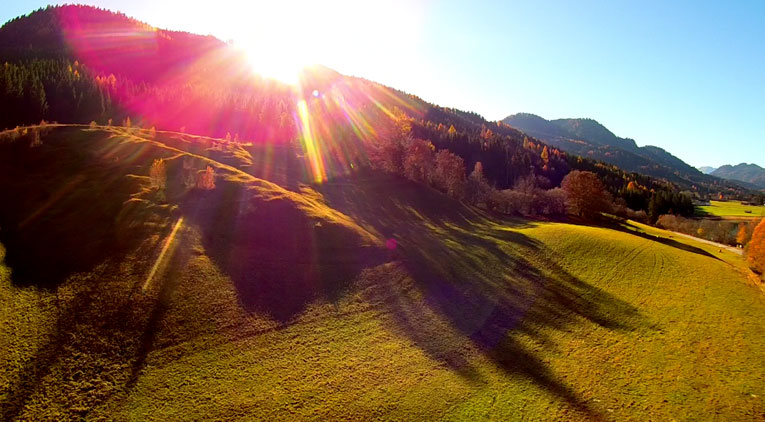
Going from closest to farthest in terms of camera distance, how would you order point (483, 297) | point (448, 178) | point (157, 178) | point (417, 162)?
1. point (483, 297)
2. point (157, 178)
3. point (417, 162)
4. point (448, 178)

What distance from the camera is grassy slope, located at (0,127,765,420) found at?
67.8 ft

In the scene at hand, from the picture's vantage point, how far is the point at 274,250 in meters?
38.6

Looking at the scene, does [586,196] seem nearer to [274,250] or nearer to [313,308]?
[274,250]

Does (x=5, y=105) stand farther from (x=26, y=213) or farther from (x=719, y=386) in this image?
(x=719, y=386)

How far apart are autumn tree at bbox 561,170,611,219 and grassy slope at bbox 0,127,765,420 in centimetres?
6151

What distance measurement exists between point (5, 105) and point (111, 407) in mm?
121150

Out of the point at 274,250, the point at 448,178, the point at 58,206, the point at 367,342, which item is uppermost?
the point at 448,178

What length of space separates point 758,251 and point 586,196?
51.3 m

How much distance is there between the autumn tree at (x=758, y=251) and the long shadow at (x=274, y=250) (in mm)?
55375

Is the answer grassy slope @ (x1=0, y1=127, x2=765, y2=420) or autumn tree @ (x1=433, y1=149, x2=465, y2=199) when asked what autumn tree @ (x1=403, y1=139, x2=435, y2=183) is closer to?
autumn tree @ (x1=433, y1=149, x2=465, y2=199)

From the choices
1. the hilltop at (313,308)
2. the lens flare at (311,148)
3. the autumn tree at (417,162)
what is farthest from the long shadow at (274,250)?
the autumn tree at (417,162)

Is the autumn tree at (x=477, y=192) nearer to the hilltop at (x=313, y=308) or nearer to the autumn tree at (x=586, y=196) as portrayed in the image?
the autumn tree at (x=586, y=196)

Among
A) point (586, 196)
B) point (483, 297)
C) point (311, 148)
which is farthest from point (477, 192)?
point (483, 297)

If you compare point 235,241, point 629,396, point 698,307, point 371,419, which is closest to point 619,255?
point 698,307
